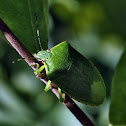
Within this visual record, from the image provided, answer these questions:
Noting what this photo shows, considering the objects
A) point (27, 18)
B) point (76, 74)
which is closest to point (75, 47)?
point (76, 74)

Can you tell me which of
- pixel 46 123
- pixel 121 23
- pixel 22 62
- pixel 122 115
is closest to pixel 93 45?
pixel 121 23

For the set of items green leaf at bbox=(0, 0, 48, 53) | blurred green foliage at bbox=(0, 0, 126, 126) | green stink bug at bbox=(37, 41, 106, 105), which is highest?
green leaf at bbox=(0, 0, 48, 53)

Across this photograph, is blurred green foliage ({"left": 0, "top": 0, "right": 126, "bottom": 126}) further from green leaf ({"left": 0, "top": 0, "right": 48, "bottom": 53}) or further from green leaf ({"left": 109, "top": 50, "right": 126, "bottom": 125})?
green leaf ({"left": 0, "top": 0, "right": 48, "bottom": 53})

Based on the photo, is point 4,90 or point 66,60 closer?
point 66,60

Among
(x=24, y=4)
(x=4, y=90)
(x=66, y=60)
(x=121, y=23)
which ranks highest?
(x=24, y=4)

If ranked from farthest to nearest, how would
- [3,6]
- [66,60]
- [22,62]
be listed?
1. [22,62]
2. [66,60]
3. [3,6]

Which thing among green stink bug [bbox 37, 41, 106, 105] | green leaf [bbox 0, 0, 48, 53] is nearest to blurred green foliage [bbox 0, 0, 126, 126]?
green stink bug [bbox 37, 41, 106, 105]

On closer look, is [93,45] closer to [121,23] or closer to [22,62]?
[121,23]
